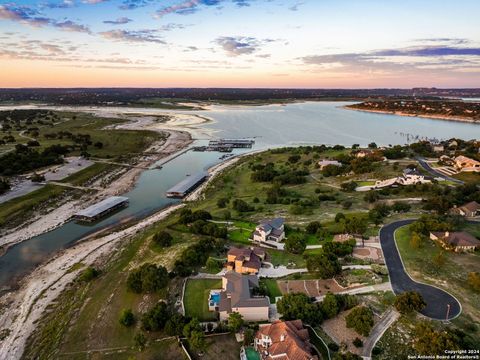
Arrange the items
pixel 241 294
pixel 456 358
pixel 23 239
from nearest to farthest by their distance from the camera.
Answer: pixel 456 358
pixel 241 294
pixel 23 239

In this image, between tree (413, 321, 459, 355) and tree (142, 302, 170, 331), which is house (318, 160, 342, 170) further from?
tree (142, 302, 170, 331)

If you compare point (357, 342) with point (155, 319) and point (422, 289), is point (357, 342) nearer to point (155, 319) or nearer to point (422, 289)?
point (422, 289)

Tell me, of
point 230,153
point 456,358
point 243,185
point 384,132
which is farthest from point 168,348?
point 384,132

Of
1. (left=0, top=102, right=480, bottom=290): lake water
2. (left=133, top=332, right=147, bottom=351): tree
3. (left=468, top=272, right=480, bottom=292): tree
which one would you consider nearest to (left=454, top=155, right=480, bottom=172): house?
(left=0, top=102, right=480, bottom=290): lake water

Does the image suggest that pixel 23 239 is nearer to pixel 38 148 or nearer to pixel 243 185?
pixel 243 185

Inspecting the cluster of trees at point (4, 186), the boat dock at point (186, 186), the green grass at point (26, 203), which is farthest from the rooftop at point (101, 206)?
Answer: the cluster of trees at point (4, 186)
